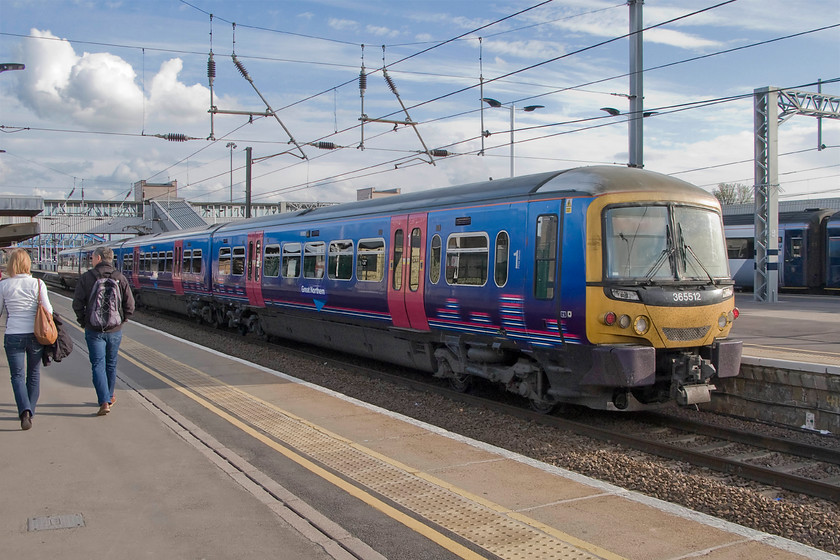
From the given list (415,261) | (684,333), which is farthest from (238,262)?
(684,333)

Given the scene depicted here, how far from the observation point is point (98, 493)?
205 inches

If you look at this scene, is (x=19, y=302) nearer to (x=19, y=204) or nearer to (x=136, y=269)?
(x=19, y=204)

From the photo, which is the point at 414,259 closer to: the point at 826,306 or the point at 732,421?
the point at 732,421

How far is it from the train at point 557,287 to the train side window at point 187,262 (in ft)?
35.6

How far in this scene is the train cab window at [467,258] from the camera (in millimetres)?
9414

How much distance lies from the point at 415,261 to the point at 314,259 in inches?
156

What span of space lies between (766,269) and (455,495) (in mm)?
20216

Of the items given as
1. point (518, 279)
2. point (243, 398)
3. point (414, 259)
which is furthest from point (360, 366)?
point (518, 279)

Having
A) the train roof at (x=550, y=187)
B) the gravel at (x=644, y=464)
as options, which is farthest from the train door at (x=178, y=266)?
the train roof at (x=550, y=187)

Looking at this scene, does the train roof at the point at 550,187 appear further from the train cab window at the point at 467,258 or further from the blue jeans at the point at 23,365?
the blue jeans at the point at 23,365

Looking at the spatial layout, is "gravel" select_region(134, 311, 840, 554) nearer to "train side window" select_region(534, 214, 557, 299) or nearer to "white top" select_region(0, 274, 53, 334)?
"train side window" select_region(534, 214, 557, 299)

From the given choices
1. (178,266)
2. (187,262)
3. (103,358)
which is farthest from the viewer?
(178,266)

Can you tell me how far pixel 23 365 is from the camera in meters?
6.82

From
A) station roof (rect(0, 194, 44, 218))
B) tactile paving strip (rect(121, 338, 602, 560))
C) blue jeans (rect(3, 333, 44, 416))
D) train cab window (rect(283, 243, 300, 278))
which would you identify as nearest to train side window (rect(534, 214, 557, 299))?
tactile paving strip (rect(121, 338, 602, 560))
